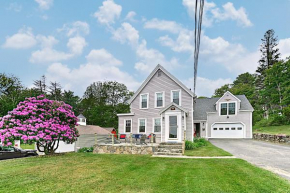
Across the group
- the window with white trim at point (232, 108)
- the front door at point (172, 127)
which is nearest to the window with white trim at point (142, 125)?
the front door at point (172, 127)

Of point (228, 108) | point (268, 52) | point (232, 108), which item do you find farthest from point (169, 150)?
point (268, 52)

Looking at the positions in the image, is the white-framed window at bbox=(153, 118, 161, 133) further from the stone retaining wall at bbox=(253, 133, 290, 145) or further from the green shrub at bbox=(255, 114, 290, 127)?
the green shrub at bbox=(255, 114, 290, 127)

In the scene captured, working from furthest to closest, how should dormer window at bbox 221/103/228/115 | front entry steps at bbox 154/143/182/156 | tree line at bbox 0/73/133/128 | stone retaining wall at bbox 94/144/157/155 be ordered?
tree line at bbox 0/73/133/128
dormer window at bbox 221/103/228/115
stone retaining wall at bbox 94/144/157/155
front entry steps at bbox 154/143/182/156

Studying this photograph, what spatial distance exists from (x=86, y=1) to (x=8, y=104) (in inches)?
1209

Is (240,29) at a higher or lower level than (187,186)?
higher

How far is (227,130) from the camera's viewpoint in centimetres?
2397

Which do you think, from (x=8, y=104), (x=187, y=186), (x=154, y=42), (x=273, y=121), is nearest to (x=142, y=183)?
(x=187, y=186)

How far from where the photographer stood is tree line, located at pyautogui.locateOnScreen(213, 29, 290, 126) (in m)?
28.4

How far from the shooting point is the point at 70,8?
13.6 meters

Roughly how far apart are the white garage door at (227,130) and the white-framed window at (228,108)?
1.49 meters

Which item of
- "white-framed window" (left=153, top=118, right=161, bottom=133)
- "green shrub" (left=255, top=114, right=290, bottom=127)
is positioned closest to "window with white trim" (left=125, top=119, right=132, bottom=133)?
"white-framed window" (left=153, top=118, right=161, bottom=133)

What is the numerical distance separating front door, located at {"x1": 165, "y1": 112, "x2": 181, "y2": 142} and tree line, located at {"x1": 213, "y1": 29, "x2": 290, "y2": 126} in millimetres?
19136

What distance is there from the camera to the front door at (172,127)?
50.7 ft

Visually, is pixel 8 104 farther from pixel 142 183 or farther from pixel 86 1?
pixel 142 183
